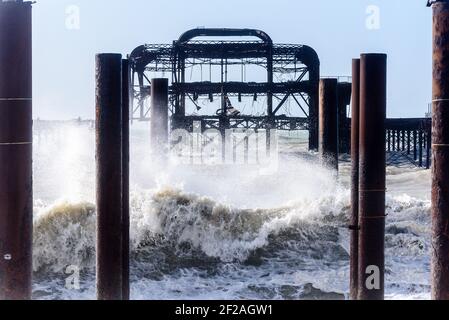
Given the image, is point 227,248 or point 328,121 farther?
point 328,121

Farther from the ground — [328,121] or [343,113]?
[343,113]

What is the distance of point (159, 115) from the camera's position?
782 inches

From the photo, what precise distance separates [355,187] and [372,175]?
667mm

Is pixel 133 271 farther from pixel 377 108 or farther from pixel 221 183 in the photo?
pixel 221 183

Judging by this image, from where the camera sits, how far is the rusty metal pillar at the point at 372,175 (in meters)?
7.49

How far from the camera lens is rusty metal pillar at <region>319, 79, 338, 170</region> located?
15523 millimetres

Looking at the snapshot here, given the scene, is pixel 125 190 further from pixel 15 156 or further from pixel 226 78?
pixel 226 78

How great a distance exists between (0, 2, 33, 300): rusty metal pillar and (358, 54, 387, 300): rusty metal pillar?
358 cm

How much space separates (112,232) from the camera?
7.48 m

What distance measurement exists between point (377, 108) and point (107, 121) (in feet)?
9.75

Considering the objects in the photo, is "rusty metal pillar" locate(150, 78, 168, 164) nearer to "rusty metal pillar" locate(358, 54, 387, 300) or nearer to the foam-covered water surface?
the foam-covered water surface

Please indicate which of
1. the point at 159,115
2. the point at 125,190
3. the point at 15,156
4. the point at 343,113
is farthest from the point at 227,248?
the point at 343,113

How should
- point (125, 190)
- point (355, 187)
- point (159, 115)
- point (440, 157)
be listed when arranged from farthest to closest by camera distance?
point (159, 115)
point (355, 187)
point (125, 190)
point (440, 157)
